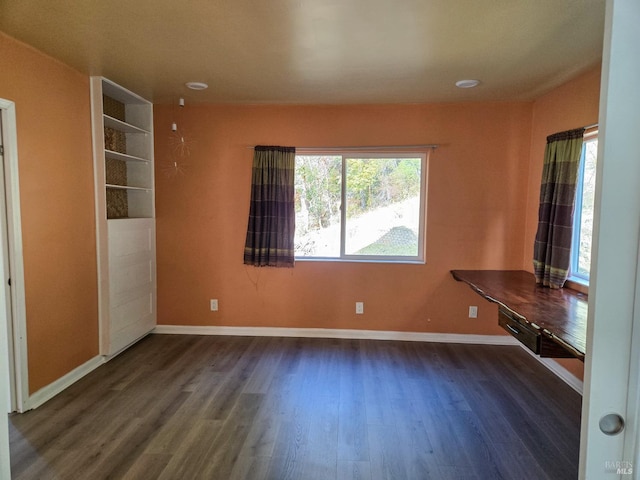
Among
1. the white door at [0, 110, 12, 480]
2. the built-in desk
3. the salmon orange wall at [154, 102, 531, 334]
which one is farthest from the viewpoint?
the salmon orange wall at [154, 102, 531, 334]

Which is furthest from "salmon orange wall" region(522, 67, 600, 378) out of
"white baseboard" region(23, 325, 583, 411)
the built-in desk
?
"white baseboard" region(23, 325, 583, 411)

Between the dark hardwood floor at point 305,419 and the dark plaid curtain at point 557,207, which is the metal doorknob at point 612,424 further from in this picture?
the dark plaid curtain at point 557,207

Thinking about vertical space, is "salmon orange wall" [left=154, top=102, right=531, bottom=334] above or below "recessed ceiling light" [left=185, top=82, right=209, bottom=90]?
below

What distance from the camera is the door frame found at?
2.21 meters

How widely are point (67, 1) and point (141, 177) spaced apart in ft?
6.55

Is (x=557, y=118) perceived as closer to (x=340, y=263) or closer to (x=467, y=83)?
(x=467, y=83)

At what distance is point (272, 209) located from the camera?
3.63 m

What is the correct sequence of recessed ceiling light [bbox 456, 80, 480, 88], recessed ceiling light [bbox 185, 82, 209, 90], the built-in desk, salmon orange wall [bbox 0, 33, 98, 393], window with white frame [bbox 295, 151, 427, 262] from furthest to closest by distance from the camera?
window with white frame [bbox 295, 151, 427, 262] < recessed ceiling light [bbox 185, 82, 209, 90] < recessed ceiling light [bbox 456, 80, 480, 88] < salmon orange wall [bbox 0, 33, 98, 393] < the built-in desk

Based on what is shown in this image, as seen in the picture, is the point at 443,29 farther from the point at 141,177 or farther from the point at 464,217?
the point at 141,177

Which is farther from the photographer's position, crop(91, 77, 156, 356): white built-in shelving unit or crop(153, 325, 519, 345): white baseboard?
crop(153, 325, 519, 345): white baseboard

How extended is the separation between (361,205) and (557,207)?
173cm

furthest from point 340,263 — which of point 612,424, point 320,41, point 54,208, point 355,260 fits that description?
point 612,424

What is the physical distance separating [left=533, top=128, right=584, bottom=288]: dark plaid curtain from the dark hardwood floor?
0.94 metres

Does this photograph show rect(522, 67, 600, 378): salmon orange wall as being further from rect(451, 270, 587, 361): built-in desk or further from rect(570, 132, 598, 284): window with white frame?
rect(451, 270, 587, 361): built-in desk
